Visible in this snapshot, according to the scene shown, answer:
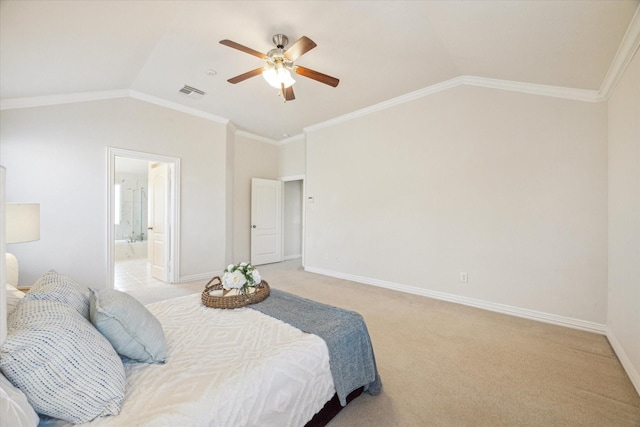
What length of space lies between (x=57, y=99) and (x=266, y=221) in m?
3.89

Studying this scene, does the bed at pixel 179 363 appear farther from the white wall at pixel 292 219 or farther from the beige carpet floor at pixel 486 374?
the white wall at pixel 292 219

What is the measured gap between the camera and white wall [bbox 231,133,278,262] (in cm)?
583

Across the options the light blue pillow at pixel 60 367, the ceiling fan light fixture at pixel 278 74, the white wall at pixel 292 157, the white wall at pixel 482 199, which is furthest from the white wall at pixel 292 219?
the light blue pillow at pixel 60 367

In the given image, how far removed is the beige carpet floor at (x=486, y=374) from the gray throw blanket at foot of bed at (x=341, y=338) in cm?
21

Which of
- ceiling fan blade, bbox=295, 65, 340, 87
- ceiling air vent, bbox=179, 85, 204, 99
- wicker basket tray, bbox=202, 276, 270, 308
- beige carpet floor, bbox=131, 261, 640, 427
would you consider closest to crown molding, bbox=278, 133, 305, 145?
ceiling air vent, bbox=179, 85, 204, 99

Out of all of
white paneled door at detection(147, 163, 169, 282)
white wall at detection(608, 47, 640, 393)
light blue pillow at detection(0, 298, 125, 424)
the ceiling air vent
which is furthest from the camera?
white paneled door at detection(147, 163, 169, 282)

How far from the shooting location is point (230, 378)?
117cm

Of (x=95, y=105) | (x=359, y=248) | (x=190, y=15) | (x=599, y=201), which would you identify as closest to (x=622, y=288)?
(x=599, y=201)

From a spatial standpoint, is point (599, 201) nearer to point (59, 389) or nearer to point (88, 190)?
point (59, 389)

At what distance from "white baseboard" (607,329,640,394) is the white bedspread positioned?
2.21 meters

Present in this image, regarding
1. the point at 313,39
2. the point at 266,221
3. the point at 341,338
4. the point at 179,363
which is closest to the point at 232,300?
the point at 179,363

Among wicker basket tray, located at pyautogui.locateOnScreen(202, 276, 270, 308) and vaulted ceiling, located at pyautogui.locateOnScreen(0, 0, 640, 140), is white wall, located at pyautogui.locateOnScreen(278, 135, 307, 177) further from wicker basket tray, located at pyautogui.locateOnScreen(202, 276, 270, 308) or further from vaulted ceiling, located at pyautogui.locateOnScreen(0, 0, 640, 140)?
wicker basket tray, located at pyautogui.locateOnScreen(202, 276, 270, 308)

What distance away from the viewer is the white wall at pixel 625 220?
2.04 meters

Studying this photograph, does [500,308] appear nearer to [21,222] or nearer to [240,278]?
[240,278]
